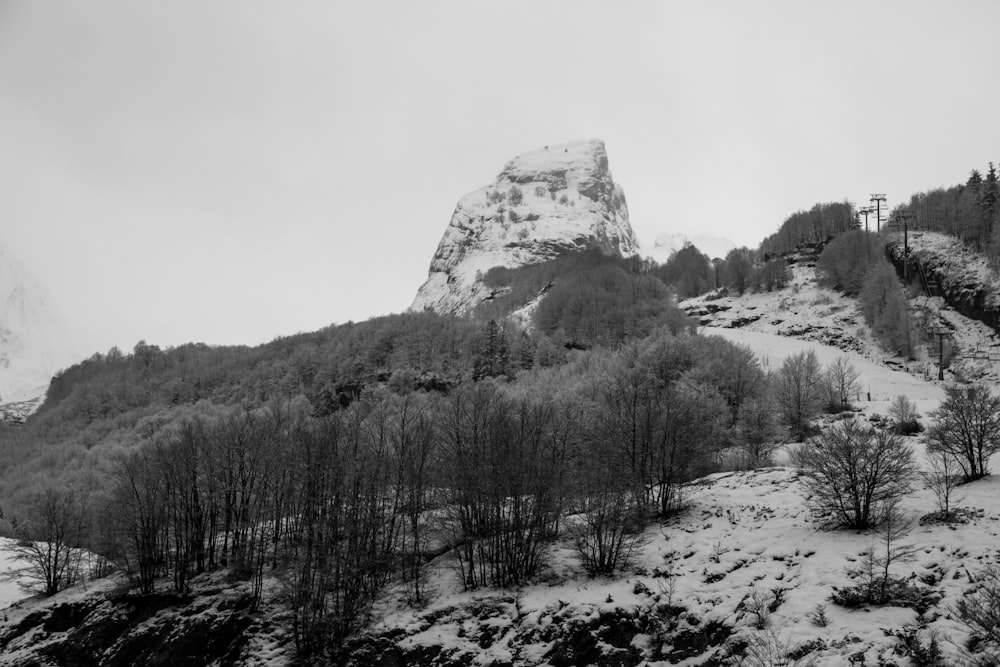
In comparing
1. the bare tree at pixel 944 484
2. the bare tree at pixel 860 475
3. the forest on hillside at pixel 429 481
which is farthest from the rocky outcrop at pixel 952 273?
the bare tree at pixel 860 475

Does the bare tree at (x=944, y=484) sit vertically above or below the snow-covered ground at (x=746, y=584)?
above

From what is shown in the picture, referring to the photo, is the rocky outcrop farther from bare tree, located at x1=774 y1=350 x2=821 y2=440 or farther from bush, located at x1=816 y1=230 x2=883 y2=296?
bare tree, located at x1=774 y1=350 x2=821 y2=440

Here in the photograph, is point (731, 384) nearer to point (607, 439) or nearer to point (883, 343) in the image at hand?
point (607, 439)

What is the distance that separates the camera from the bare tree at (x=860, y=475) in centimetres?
2678

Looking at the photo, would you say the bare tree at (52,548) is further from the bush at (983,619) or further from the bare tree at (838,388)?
the bare tree at (838,388)

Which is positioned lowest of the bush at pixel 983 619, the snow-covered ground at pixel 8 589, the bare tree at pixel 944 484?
the snow-covered ground at pixel 8 589

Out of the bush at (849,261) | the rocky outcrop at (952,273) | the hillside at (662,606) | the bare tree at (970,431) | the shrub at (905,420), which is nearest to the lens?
the hillside at (662,606)

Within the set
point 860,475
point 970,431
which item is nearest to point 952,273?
point 970,431

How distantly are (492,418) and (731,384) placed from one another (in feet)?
113

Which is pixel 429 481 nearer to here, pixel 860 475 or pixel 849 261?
pixel 860 475

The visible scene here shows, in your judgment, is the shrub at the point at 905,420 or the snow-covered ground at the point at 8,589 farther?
the snow-covered ground at the point at 8,589

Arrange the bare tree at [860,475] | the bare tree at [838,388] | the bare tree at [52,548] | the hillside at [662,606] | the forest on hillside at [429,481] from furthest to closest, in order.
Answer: the bare tree at [838,388], the bare tree at [52,548], the forest on hillside at [429,481], the bare tree at [860,475], the hillside at [662,606]

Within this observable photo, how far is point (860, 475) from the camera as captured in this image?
27234 mm

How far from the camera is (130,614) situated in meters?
41.9
